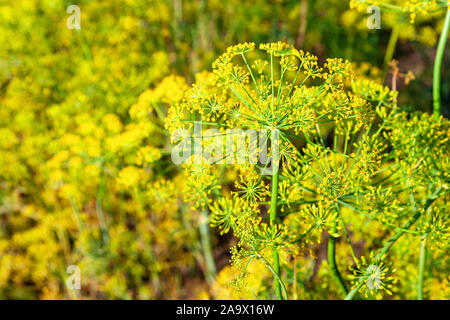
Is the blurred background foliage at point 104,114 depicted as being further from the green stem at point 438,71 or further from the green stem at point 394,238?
the green stem at point 394,238

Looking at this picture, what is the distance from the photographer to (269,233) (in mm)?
1580

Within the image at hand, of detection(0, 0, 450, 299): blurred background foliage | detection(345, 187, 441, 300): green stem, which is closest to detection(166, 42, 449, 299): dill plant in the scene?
detection(345, 187, 441, 300): green stem

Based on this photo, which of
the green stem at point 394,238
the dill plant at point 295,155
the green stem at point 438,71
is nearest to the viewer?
the dill plant at point 295,155

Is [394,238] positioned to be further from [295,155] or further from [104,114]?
[104,114]

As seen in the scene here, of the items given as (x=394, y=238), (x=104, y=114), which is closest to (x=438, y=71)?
(x=394, y=238)

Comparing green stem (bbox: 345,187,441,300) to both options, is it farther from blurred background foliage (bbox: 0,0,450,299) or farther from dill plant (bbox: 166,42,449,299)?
blurred background foliage (bbox: 0,0,450,299)

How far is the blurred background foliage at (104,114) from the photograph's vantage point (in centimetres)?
429

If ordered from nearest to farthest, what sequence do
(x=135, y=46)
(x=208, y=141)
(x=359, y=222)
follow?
(x=208, y=141) < (x=359, y=222) < (x=135, y=46)

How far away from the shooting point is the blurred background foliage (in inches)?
169

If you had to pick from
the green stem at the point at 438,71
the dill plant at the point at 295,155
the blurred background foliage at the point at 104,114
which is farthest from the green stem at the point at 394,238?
the blurred background foliage at the point at 104,114

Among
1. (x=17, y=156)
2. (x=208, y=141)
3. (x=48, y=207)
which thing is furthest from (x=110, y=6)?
(x=208, y=141)

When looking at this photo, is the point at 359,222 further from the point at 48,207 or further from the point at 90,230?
the point at 48,207

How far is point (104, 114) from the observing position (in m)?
4.18
